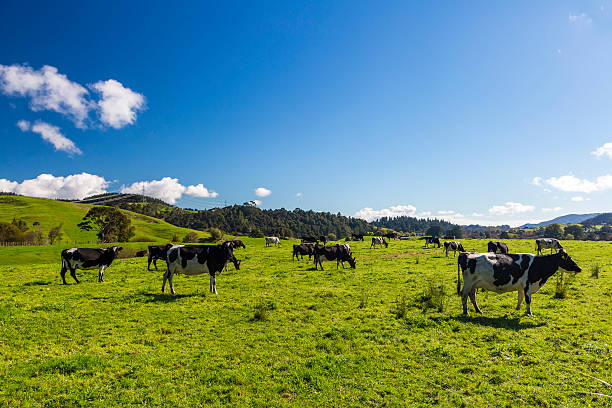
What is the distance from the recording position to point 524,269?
12.4 metres

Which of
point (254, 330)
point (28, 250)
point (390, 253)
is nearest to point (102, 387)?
point (254, 330)

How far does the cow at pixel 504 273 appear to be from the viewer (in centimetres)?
1218

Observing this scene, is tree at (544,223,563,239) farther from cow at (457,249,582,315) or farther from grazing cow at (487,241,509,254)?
cow at (457,249,582,315)

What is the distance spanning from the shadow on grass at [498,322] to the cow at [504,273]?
59cm

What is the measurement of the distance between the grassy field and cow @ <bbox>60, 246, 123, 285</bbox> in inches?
136

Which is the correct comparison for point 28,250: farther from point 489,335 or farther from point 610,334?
point 610,334

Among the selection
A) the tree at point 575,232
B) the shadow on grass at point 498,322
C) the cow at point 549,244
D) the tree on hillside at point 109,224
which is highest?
the tree on hillside at point 109,224

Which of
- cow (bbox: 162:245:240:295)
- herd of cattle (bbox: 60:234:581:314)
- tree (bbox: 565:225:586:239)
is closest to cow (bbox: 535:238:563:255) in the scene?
herd of cattle (bbox: 60:234:581:314)

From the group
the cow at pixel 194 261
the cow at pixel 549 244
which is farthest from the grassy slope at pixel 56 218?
the cow at pixel 549 244

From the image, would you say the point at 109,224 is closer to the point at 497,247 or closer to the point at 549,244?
the point at 497,247

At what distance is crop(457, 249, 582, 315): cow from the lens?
1218 centimetres

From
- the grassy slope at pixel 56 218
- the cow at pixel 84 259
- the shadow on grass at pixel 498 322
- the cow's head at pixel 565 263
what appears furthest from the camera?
the grassy slope at pixel 56 218

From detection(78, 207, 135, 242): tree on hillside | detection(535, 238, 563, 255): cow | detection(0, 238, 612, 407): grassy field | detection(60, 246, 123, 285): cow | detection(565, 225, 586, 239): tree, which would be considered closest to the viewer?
detection(0, 238, 612, 407): grassy field

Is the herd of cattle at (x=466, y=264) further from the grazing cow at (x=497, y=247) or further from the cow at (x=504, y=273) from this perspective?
the grazing cow at (x=497, y=247)
